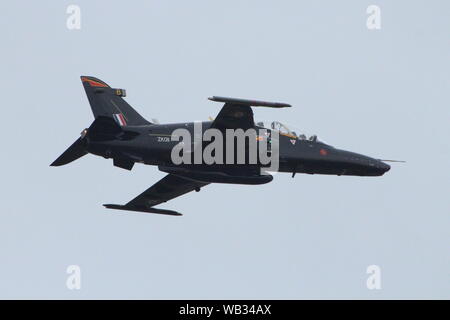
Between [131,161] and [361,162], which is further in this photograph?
[361,162]

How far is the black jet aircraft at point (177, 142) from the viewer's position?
186ft

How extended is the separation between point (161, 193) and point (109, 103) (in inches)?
325

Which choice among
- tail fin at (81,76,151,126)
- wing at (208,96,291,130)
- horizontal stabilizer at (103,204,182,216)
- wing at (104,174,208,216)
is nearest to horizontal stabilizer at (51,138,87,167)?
tail fin at (81,76,151,126)

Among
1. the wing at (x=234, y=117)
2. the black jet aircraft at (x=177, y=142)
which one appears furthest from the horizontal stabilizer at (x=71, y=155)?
the wing at (x=234, y=117)

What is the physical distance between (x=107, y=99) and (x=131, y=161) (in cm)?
364

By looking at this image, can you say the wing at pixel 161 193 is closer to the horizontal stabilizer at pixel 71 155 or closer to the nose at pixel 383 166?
the horizontal stabilizer at pixel 71 155

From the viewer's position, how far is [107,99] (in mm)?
59438

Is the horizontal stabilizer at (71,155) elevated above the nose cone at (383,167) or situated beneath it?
elevated above

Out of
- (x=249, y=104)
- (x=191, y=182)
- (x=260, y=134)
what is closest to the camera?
(x=249, y=104)

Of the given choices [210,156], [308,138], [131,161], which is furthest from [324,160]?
[131,161]

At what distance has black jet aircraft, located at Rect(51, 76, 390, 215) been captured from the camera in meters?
56.7

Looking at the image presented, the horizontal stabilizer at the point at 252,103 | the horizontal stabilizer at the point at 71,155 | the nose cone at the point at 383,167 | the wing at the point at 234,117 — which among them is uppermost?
the horizontal stabilizer at the point at 252,103

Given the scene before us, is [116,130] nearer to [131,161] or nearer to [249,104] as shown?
[131,161]

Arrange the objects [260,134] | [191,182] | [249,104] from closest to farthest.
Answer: [249,104], [260,134], [191,182]
